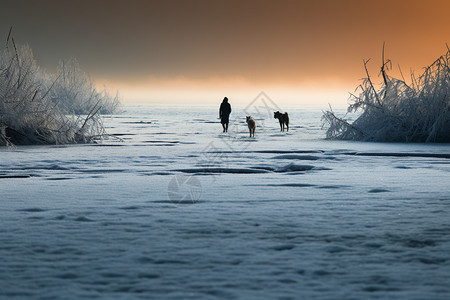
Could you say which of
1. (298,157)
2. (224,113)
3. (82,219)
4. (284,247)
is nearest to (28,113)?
(298,157)

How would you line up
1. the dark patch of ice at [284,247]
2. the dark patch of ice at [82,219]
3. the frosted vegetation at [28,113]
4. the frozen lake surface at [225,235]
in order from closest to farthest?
the frozen lake surface at [225,235], the dark patch of ice at [284,247], the dark patch of ice at [82,219], the frosted vegetation at [28,113]

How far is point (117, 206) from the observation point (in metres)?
4.57

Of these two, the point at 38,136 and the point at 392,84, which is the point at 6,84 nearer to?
the point at 38,136

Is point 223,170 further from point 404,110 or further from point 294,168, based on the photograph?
point 404,110

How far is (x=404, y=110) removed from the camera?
48.0ft

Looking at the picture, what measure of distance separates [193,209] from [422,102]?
1113 cm

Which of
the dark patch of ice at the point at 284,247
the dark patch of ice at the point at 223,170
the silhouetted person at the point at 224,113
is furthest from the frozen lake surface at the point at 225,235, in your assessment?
the silhouetted person at the point at 224,113

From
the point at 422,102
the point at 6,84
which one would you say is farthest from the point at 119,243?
the point at 422,102

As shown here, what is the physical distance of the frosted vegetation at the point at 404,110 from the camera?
1407cm

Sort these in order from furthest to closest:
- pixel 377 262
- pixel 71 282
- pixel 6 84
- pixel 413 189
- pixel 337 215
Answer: pixel 6 84 → pixel 413 189 → pixel 337 215 → pixel 377 262 → pixel 71 282

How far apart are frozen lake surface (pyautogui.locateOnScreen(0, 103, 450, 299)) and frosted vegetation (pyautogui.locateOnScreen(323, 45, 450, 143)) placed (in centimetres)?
737

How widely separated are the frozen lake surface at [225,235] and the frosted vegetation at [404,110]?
24.2ft

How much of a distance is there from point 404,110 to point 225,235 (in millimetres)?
12048

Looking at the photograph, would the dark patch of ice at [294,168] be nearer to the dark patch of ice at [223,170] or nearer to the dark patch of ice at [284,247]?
the dark patch of ice at [223,170]
